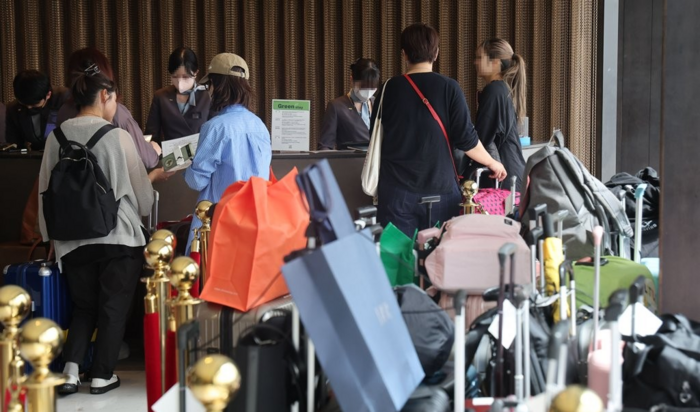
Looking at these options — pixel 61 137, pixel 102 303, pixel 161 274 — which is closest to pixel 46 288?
pixel 102 303

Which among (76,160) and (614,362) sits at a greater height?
(76,160)

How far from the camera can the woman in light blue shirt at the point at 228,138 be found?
3.84 metres

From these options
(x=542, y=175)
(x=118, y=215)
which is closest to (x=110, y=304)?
(x=118, y=215)

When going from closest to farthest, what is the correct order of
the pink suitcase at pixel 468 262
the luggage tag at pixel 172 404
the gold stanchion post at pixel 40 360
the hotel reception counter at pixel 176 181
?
the gold stanchion post at pixel 40 360 → the luggage tag at pixel 172 404 → the pink suitcase at pixel 468 262 → the hotel reception counter at pixel 176 181

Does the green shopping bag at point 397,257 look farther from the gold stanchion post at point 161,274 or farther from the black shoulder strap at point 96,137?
the black shoulder strap at point 96,137

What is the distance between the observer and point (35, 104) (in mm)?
5629

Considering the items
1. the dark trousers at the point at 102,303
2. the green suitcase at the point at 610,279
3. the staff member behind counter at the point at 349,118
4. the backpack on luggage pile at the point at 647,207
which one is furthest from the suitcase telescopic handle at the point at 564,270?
the staff member behind counter at the point at 349,118

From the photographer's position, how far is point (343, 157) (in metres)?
5.04

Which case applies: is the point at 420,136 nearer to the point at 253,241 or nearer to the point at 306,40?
the point at 253,241

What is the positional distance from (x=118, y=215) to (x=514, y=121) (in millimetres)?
2107

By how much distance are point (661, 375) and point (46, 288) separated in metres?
2.98

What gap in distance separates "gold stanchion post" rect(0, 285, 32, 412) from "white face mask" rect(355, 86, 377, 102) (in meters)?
4.54

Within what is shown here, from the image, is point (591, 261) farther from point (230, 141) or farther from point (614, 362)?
point (230, 141)

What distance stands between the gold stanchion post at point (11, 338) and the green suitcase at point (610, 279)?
174cm
